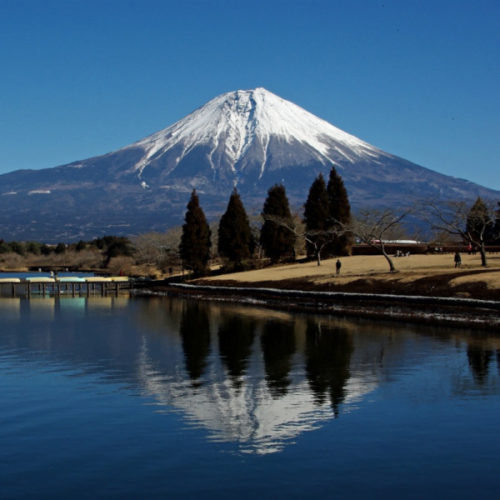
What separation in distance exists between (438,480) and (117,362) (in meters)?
13.7

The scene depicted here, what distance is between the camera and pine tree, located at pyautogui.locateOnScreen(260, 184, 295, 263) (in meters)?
66.6

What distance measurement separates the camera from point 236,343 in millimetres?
28484

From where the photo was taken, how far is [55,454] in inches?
526

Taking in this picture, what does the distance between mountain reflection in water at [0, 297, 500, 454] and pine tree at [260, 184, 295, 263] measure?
2576 cm

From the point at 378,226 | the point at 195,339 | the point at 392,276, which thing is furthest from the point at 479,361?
the point at 378,226

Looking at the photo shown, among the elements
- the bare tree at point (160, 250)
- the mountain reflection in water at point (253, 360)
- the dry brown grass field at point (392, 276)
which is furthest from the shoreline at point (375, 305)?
the bare tree at point (160, 250)

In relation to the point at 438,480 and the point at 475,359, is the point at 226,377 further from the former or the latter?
the point at 438,480

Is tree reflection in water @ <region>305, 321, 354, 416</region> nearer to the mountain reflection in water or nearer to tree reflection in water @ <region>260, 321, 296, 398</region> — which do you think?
the mountain reflection in water

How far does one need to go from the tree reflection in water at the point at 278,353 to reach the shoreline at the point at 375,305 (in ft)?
20.5

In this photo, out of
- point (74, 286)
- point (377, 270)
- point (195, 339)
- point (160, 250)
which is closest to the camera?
point (195, 339)

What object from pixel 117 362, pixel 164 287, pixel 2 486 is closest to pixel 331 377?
pixel 117 362

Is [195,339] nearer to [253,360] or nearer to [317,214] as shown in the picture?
[253,360]

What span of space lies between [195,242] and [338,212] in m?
13.1

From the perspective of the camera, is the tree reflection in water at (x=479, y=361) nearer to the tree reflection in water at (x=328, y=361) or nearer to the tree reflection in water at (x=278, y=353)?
the tree reflection in water at (x=328, y=361)
